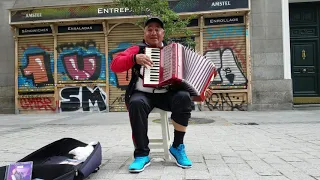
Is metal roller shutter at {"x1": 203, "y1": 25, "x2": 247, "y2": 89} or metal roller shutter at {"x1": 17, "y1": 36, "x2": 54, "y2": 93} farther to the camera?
metal roller shutter at {"x1": 17, "y1": 36, "x2": 54, "y2": 93}

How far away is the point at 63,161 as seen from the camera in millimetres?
3098

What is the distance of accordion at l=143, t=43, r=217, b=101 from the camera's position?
10.2 feet

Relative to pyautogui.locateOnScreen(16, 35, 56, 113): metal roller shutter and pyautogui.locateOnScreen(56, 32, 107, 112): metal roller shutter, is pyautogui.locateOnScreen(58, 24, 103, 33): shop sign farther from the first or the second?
pyautogui.locateOnScreen(16, 35, 56, 113): metal roller shutter

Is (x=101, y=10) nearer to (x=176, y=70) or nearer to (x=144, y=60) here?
(x=144, y=60)

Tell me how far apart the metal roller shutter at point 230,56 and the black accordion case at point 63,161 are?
8.03m

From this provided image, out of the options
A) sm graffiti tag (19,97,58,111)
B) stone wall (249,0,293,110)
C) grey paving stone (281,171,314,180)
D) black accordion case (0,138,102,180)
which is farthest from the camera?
sm graffiti tag (19,97,58,111)

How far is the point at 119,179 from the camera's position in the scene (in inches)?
116

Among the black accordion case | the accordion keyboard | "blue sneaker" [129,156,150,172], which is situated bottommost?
"blue sneaker" [129,156,150,172]

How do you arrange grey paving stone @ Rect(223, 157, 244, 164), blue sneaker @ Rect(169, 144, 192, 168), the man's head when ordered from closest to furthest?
blue sneaker @ Rect(169, 144, 192, 168)
the man's head
grey paving stone @ Rect(223, 157, 244, 164)

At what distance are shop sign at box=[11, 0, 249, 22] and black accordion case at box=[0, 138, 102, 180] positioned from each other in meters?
7.57

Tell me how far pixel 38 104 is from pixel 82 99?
187 centimetres

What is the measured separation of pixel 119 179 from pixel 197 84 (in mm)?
1299

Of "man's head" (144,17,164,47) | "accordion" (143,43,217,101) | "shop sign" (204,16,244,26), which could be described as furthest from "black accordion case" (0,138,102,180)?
"shop sign" (204,16,244,26)

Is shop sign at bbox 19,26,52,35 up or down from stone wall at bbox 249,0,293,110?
up
